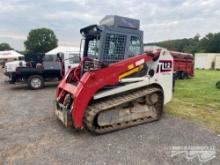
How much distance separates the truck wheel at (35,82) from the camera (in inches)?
467

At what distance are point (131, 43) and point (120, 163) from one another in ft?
10.6

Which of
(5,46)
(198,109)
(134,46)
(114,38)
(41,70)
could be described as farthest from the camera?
(5,46)

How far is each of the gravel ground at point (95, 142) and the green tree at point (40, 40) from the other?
6830 cm

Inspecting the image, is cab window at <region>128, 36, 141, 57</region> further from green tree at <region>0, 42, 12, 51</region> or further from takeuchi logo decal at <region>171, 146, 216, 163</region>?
green tree at <region>0, 42, 12, 51</region>

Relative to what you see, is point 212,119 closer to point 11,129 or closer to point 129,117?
point 129,117

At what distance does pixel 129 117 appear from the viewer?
18.0ft

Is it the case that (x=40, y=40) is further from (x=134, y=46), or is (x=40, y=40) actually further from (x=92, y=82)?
(x=92, y=82)

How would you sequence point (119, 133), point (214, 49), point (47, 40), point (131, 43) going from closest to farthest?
point (119, 133) → point (131, 43) → point (214, 49) → point (47, 40)

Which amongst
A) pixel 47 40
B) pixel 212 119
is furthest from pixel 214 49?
pixel 212 119

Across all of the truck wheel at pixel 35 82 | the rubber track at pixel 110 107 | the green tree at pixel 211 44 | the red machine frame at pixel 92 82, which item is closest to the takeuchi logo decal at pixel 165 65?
the red machine frame at pixel 92 82

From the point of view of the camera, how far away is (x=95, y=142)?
15.3 feet

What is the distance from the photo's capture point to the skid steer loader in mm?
4965

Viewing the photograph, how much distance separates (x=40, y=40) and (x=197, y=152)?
7352 centimetres

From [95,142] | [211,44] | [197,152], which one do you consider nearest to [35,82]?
[95,142]
